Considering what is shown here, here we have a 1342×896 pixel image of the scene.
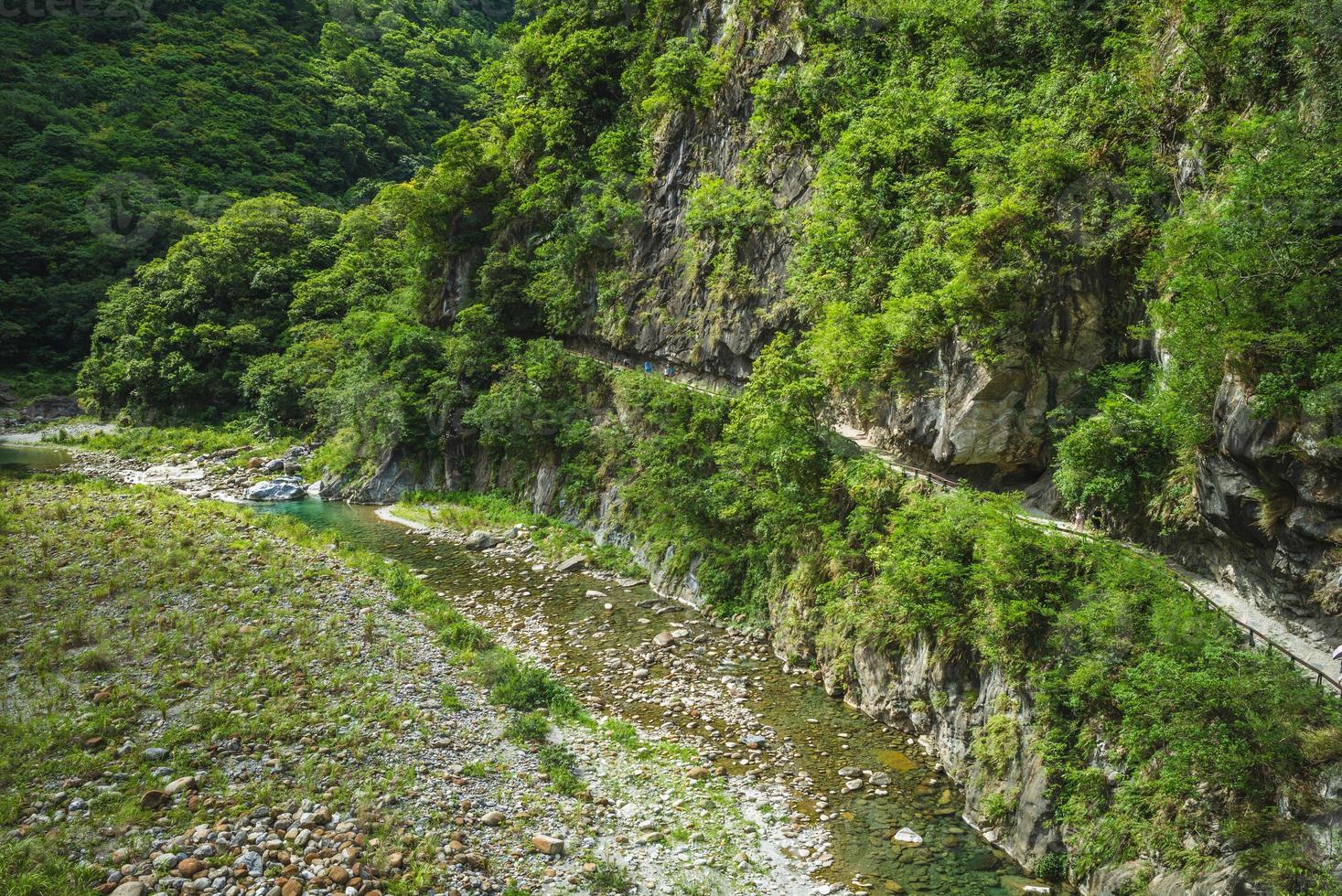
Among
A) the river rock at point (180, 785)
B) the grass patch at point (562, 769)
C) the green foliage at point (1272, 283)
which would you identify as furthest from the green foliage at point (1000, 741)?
the river rock at point (180, 785)

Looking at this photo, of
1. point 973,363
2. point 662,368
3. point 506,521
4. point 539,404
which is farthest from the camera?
point 539,404

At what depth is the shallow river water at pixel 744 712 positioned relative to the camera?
11.8 meters

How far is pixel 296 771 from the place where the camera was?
1247 centimetres

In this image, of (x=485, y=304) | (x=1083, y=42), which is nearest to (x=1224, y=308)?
(x=1083, y=42)

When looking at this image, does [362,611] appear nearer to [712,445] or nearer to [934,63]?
[712,445]

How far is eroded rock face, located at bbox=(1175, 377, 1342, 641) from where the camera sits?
389 inches

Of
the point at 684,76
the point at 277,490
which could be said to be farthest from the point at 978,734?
the point at 277,490

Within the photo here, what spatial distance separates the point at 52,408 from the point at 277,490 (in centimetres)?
4217

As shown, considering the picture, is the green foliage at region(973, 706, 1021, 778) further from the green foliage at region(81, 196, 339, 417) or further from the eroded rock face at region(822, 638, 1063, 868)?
the green foliage at region(81, 196, 339, 417)

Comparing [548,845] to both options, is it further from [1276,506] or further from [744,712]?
[1276,506]

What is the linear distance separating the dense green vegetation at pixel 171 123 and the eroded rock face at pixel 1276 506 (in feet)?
290

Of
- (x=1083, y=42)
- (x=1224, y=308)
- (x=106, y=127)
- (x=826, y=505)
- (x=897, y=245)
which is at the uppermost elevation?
(x=106, y=127)

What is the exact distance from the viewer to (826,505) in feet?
65.3

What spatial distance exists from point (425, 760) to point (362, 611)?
30.6 ft
